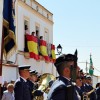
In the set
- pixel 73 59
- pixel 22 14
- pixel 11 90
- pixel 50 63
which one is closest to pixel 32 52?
pixel 22 14

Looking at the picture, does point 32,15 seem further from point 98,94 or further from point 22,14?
point 98,94

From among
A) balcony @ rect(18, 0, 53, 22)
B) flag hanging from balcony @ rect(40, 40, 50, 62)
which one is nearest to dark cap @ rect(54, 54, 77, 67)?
balcony @ rect(18, 0, 53, 22)

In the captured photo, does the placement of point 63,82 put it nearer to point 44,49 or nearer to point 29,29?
point 29,29

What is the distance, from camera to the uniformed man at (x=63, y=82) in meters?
4.11

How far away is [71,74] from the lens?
4277 mm

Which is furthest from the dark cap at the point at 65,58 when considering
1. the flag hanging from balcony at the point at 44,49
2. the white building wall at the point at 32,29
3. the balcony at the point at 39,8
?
the flag hanging from balcony at the point at 44,49

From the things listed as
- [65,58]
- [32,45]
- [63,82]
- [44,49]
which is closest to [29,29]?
[32,45]

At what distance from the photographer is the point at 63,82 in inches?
169

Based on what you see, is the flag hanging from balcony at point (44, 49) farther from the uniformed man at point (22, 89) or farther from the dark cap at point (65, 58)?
the dark cap at point (65, 58)

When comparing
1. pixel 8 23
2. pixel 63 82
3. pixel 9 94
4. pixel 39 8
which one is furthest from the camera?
pixel 39 8

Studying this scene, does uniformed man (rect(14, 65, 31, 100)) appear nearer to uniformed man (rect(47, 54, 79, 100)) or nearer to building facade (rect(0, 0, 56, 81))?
uniformed man (rect(47, 54, 79, 100))

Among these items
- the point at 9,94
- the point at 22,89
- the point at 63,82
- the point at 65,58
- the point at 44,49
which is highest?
the point at 44,49

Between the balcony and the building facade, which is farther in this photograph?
the balcony

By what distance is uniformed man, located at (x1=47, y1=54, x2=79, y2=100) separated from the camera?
4109 mm
